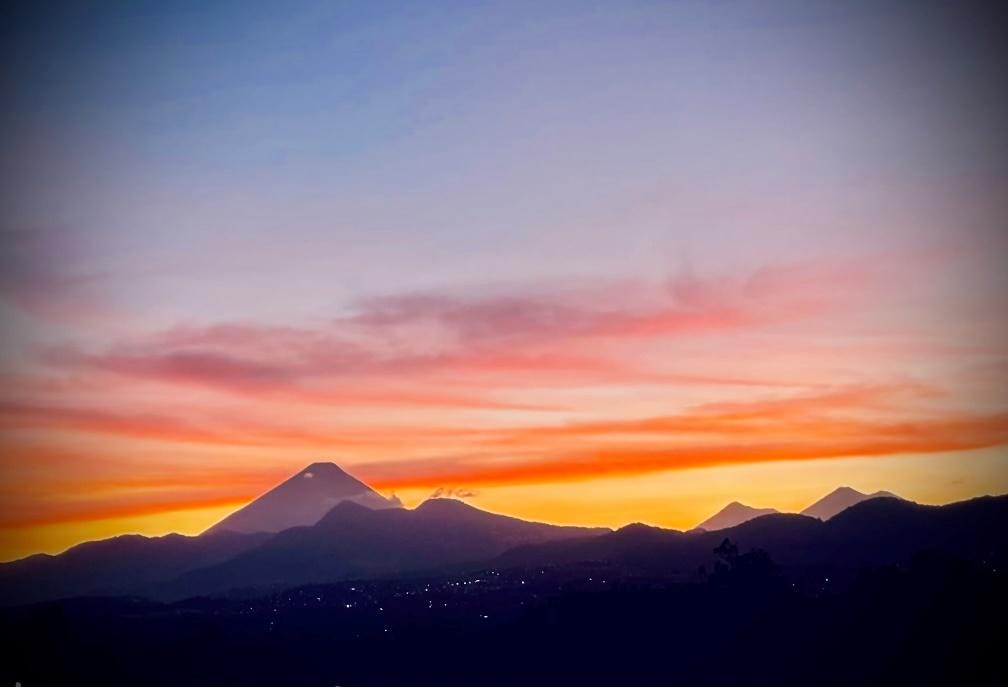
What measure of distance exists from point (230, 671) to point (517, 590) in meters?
68.8

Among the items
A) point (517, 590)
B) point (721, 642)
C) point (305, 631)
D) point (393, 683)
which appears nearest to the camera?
point (393, 683)

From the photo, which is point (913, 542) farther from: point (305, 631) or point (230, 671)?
point (230, 671)

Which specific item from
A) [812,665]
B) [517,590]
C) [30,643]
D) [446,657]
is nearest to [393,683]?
[446,657]

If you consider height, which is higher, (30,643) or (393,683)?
(30,643)

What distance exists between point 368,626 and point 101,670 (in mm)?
50650

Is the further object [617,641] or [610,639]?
[610,639]

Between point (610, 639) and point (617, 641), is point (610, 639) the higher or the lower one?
the higher one

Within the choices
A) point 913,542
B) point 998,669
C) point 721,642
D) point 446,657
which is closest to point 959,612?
point 998,669

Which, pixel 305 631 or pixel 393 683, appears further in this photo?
pixel 305 631

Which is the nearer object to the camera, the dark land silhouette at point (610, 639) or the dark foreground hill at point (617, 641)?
the dark foreground hill at point (617, 641)

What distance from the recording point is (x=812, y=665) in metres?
111

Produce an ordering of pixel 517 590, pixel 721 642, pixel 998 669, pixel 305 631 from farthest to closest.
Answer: pixel 517 590
pixel 305 631
pixel 721 642
pixel 998 669

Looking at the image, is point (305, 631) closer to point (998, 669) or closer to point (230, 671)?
point (230, 671)

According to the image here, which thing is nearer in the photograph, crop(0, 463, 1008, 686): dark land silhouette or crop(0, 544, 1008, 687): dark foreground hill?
crop(0, 544, 1008, 687): dark foreground hill
